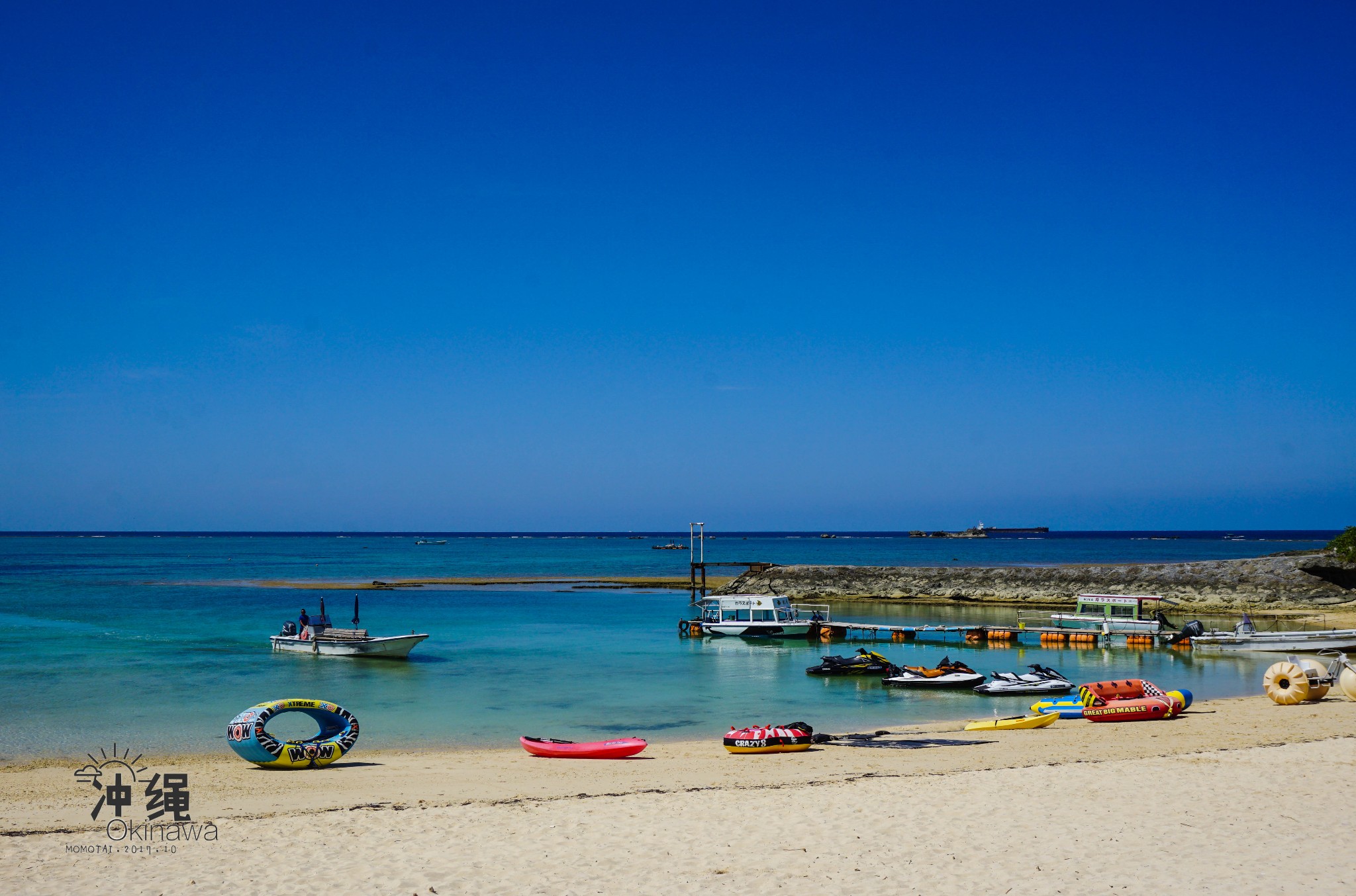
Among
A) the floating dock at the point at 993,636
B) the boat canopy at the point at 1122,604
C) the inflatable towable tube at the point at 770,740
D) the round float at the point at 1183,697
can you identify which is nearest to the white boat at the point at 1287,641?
the floating dock at the point at 993,636

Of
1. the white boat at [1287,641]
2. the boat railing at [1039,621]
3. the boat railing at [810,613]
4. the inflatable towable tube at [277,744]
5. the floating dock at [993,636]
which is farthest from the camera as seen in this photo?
the boat railing at [1039,621]

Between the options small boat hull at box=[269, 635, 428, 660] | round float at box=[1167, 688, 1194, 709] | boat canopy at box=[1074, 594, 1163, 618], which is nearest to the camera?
round float at box=[1167, 688, 1194, 709]

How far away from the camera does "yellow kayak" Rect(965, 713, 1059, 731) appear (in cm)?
2172

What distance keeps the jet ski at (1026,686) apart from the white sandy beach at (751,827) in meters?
8.63

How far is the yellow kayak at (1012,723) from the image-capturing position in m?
21.7

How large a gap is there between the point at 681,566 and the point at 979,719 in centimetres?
10066

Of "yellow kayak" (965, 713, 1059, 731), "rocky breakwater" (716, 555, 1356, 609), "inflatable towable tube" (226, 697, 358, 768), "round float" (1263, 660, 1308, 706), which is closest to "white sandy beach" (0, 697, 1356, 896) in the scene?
"inflatable towable tube" (226, 697, 358, 768)

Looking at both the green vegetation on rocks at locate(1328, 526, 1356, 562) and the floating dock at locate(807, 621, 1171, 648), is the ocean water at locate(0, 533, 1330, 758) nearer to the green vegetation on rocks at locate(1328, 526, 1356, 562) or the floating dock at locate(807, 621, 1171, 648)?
the floating dock at locate(807, 621, 1171, 648)

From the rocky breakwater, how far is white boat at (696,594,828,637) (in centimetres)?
1862

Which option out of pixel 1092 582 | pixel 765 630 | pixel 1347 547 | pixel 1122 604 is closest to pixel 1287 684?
pixel 1122 604

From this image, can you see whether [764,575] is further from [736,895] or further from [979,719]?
[736,895]

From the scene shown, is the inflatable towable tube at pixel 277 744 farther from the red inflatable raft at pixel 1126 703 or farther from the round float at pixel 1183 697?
the round float at pixel 1183 697

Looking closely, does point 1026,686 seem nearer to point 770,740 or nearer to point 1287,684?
point 1287,684

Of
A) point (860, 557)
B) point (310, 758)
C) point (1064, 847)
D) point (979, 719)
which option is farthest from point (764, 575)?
point (860, 557)
